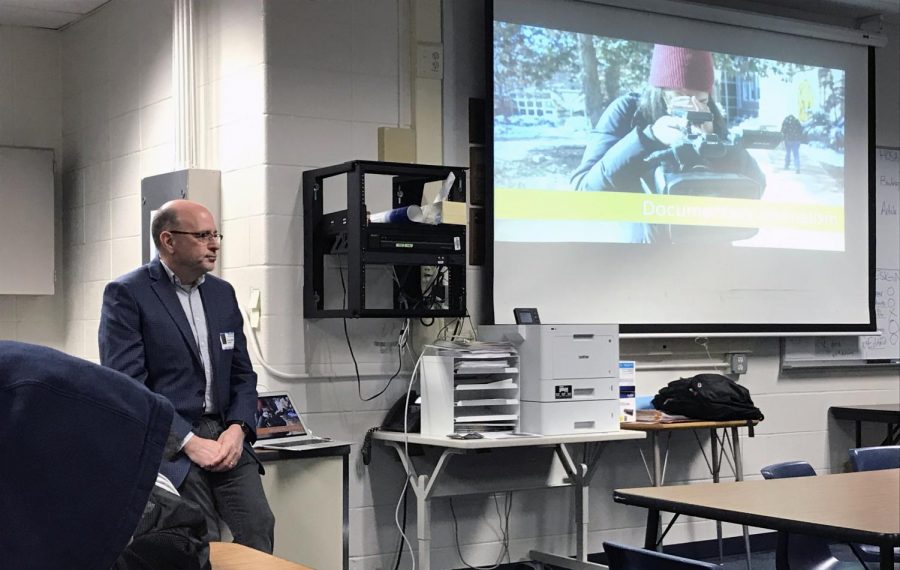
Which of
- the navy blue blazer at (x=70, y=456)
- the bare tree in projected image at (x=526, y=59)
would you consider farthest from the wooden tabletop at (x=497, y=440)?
the navy blue blazer at (x=70, y=456)

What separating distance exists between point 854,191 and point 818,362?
3.22 feet

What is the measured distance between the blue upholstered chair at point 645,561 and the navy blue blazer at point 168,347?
1425 mm

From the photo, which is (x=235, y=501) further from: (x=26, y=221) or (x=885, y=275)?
(x=885, y=275)

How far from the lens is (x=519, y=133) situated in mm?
4988

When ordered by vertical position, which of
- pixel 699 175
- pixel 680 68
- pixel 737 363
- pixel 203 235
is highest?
pixel 680 68

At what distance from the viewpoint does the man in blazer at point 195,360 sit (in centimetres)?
335

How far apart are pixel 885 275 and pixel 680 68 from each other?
188 cm

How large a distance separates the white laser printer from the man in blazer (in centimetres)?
127

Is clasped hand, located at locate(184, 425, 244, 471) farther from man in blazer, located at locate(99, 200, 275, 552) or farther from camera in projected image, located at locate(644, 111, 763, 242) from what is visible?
camera in projected image, located at locate(644, 111, 763, 242)

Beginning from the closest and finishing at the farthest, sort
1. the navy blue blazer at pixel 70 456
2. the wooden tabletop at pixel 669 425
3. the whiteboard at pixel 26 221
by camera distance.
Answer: the navy blue blazer at pixel 70 456
the wooden tabletop at pixel 669 425
the whiteboard at pixel 26 221

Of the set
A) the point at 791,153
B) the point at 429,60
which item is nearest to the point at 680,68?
the point at 791,153

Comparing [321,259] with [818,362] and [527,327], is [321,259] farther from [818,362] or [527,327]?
[818,362]

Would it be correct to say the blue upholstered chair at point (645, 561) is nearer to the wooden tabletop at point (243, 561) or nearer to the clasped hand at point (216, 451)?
the wooden tabletop at point (243, 561)

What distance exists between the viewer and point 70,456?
1092 mm
